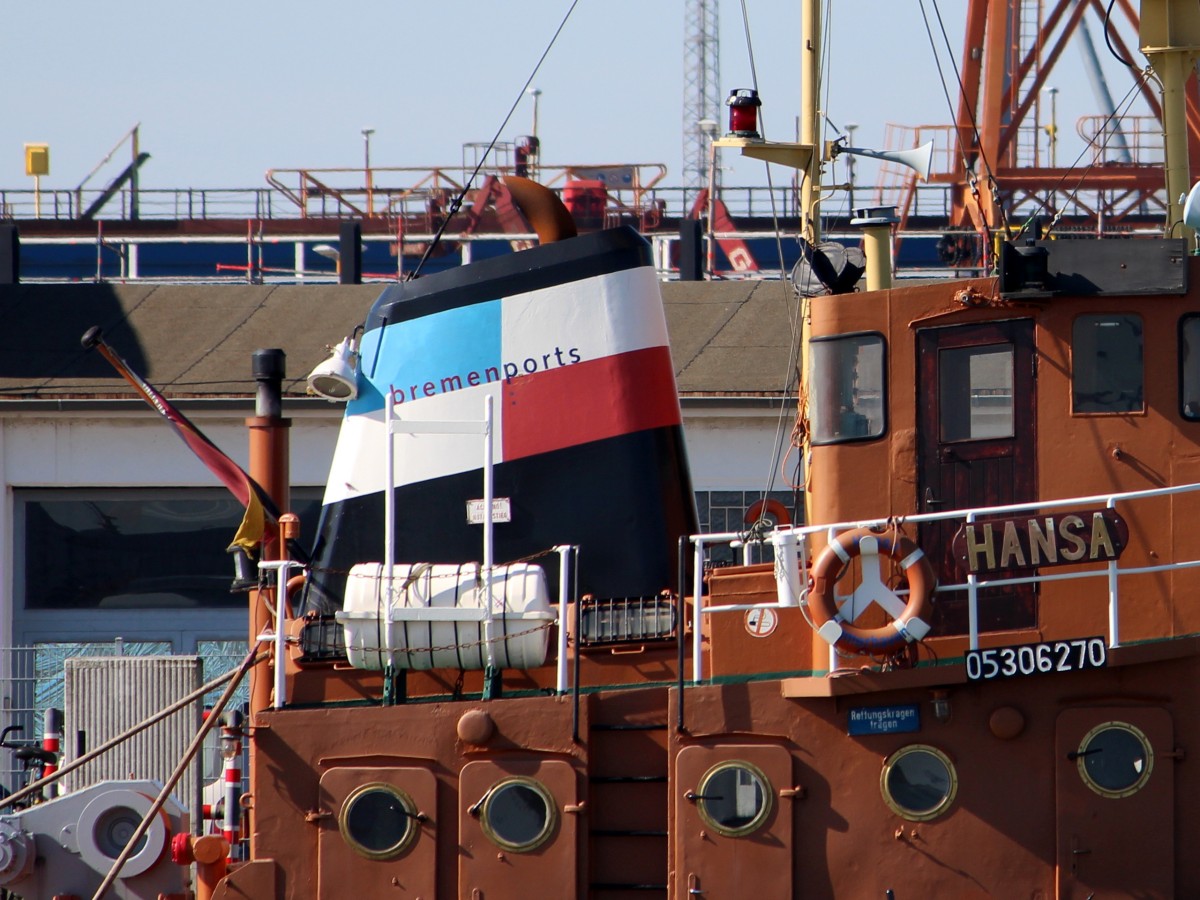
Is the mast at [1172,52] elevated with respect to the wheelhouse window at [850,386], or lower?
elevated

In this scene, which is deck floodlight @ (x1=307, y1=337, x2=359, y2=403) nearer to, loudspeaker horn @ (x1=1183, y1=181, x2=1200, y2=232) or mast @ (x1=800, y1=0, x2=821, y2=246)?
mast @ (x1=800, y1=0, x2=821, y2=246)

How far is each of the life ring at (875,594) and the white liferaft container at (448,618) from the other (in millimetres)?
1602

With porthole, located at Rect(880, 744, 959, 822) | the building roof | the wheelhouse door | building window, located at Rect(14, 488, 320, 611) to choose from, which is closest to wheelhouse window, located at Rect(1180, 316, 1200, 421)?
the wheelhouse door

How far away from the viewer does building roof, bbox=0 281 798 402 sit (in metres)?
20.7

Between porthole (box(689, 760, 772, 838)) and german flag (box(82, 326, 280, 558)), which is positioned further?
german flag (box(82, 326, 280, 558))

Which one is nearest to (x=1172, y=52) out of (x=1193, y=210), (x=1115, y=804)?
(x=1193, y=210)

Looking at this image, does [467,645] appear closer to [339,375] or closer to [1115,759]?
[339,375]

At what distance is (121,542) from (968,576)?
14.2 metres

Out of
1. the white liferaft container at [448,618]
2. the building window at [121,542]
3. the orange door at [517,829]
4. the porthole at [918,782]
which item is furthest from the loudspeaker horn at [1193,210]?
the building window at [121,542]

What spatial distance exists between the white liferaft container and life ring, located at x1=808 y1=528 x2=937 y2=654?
1602 millimetres

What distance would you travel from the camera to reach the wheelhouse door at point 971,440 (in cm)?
948

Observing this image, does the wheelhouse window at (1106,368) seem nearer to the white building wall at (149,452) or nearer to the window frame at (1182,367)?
the window frame at (1182,367)

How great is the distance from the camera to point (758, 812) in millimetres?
9359

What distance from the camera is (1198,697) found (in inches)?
356
